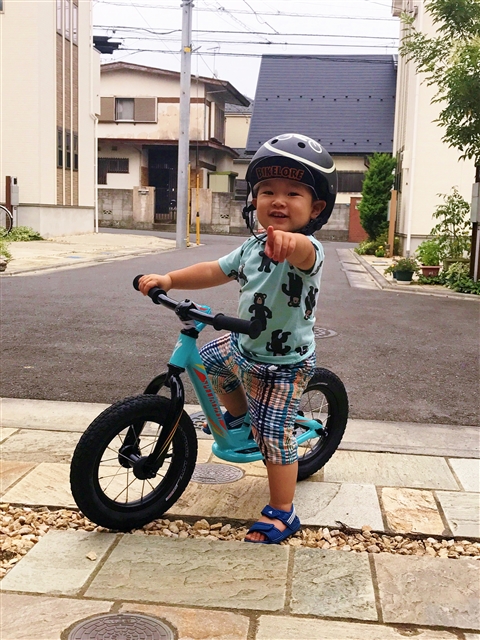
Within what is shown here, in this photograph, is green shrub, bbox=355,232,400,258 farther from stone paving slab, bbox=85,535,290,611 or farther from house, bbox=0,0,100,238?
stone paving slab, bbox=85,535,290,611

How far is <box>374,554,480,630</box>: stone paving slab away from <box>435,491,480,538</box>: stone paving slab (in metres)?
0.28

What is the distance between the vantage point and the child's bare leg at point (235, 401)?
10.9ft

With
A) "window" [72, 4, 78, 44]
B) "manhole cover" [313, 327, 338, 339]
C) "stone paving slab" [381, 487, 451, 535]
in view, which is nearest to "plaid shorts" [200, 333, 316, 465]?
"stone paving slab" [381, 487, 451, 535]

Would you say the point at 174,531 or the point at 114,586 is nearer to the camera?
the point at 114,586

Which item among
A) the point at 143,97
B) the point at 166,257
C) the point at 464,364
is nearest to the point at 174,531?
the point at 464,364

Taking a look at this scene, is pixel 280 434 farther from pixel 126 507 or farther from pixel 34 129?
pixel 34 129

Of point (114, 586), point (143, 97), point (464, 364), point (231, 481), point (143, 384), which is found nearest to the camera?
point (114, 586)

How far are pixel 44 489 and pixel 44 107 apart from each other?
877 inches

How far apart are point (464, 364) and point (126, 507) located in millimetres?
4322

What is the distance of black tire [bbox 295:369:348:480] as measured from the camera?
3.62m

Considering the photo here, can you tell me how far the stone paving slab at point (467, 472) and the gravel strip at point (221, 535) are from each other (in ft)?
2.00

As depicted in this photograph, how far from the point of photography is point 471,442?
171 inches

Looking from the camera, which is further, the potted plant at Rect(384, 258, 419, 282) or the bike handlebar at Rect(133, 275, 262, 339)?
the potted plant at Rect(384, 258, 419, 282)

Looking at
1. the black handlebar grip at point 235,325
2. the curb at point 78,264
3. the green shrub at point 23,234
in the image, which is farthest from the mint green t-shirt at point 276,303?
the green shrub at point 23,234
